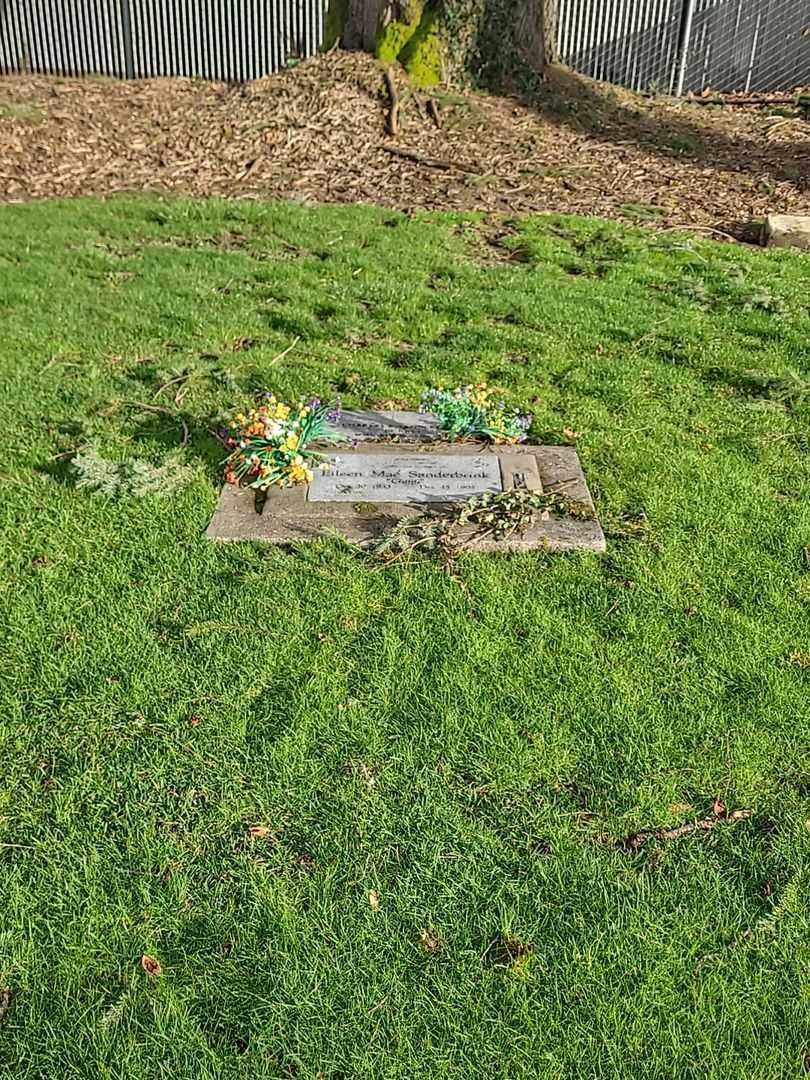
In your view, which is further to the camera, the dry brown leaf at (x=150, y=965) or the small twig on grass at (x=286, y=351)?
the small twig on grass at (x=286, y=351)

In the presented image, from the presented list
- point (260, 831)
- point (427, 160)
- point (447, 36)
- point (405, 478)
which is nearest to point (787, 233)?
point (427, 160)

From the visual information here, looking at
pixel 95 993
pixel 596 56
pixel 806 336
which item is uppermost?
pixel 596 56

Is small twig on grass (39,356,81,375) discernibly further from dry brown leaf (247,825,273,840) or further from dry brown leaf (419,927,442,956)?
dry brown leaf (419,927,442,956)

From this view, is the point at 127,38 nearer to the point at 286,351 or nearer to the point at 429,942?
the point at 286,351

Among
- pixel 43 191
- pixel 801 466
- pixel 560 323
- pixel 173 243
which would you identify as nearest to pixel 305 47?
pixel 43 191

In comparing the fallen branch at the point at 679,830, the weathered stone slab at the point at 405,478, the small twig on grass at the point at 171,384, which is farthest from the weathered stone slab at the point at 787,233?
the fallen branch at the point at 679,830

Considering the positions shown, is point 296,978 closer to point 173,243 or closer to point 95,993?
point 95,993

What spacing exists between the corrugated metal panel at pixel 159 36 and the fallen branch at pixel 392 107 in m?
3.82

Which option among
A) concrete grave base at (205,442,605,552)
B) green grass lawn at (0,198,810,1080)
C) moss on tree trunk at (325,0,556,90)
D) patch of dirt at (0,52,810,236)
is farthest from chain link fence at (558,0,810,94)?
concrete grave base at (205,442,605,552)

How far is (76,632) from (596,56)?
541 inches

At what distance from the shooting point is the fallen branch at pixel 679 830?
2842 mm

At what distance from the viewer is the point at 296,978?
2.48 meters

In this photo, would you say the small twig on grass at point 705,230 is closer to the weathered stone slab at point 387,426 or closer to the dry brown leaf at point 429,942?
the weathered stone slab at point 387,426

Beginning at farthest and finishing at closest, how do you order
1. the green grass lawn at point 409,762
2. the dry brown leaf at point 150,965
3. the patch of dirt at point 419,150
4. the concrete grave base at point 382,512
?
1. the patch of dirt at point 419,150
2. the concrete grave base at point 382,512
3. the dry brown leaf at point 150,965
4. the green grass lawn at point 409,762
